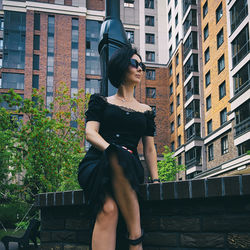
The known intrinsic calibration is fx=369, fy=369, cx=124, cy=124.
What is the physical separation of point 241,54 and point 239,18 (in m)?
3.09

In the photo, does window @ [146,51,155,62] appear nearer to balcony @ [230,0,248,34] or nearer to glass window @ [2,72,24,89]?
glass window @ [2,72,24,89]

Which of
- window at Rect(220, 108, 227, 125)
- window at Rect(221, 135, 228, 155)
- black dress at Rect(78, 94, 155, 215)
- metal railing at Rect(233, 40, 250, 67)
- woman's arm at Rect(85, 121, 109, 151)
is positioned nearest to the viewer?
black dress at Rect(78, 94, 155, 215)

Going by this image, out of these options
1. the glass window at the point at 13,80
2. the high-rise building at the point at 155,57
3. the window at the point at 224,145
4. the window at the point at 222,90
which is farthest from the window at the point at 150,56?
the window at the point at 224,145

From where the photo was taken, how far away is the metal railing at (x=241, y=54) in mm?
28681

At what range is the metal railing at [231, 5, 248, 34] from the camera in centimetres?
2908

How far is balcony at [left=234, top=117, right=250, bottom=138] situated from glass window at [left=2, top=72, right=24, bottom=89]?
3156 centimetres

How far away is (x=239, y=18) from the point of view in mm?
30406

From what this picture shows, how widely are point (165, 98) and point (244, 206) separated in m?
51.8

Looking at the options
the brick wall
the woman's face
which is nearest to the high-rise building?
the woman's face

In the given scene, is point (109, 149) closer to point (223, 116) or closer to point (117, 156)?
point (117, 156)

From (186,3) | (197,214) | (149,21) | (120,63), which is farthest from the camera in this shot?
(149,21)

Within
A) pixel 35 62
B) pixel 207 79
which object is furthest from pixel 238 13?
pixel 35 62

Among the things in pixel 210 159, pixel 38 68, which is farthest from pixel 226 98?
pixel 38 68

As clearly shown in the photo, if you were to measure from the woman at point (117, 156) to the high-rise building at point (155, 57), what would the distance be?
32.6 m
